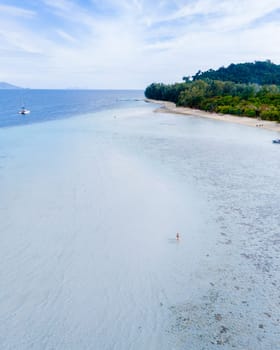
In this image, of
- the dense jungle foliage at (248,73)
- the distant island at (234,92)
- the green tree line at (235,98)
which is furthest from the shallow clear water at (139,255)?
the dense jungle foliage at (248,73)

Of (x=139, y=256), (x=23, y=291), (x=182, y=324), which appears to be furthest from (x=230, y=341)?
(x=23, y=291)

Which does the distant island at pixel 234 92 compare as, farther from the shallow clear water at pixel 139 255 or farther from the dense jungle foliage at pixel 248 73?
the shallow clear water at pixel 139 255

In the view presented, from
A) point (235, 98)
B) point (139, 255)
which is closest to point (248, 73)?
point (235, 98)

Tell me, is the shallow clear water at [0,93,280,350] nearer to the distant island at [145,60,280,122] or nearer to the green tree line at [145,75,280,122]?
the green tree line at [145,75,280,122]

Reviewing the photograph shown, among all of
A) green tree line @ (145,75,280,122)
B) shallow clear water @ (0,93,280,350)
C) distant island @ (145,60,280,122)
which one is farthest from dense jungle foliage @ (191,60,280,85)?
shallow clear water @ (0,93,280,350)

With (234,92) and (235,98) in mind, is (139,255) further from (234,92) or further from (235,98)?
(234,92)

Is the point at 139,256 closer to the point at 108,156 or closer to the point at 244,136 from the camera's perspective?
the point at 108,156
